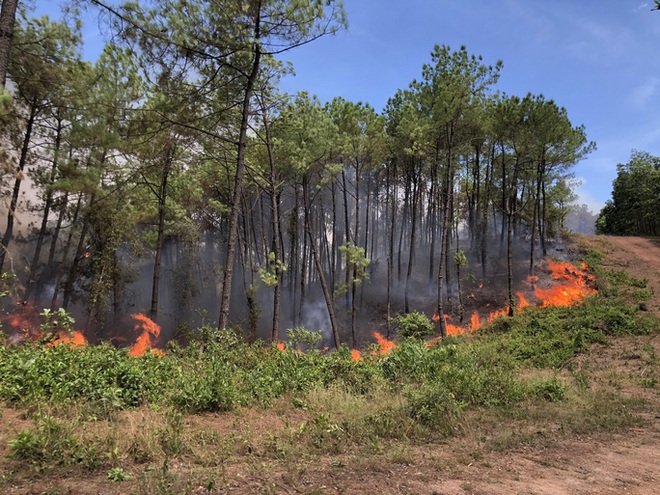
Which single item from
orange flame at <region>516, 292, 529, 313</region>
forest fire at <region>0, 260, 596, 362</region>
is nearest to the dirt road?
forest fire at <region>0, 260, 596, 362</region>

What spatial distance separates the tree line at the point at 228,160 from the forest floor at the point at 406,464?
17.3ft

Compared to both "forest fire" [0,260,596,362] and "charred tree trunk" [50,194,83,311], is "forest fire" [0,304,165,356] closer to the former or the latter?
"forest fire" [0,260,596,362]

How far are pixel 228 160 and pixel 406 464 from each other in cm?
1199

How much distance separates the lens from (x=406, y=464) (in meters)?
4.43

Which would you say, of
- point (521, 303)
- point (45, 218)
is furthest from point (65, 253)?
point (521, 303)

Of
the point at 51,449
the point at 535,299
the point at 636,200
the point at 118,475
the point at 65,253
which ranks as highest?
the point at 636,200

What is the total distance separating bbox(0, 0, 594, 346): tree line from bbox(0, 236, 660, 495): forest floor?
5.27 metres

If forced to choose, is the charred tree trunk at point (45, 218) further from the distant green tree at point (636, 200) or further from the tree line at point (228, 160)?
the distant green tree at point (636, 200)

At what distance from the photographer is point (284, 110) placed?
16922mm

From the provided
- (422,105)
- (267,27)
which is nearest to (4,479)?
(267,27)

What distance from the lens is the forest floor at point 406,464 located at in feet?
11.5

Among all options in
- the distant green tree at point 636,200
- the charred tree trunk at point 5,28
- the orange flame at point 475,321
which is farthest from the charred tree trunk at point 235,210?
the distant green tree at point 636,200

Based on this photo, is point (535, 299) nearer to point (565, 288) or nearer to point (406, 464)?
point (565, 288)

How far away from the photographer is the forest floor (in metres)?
3.49
